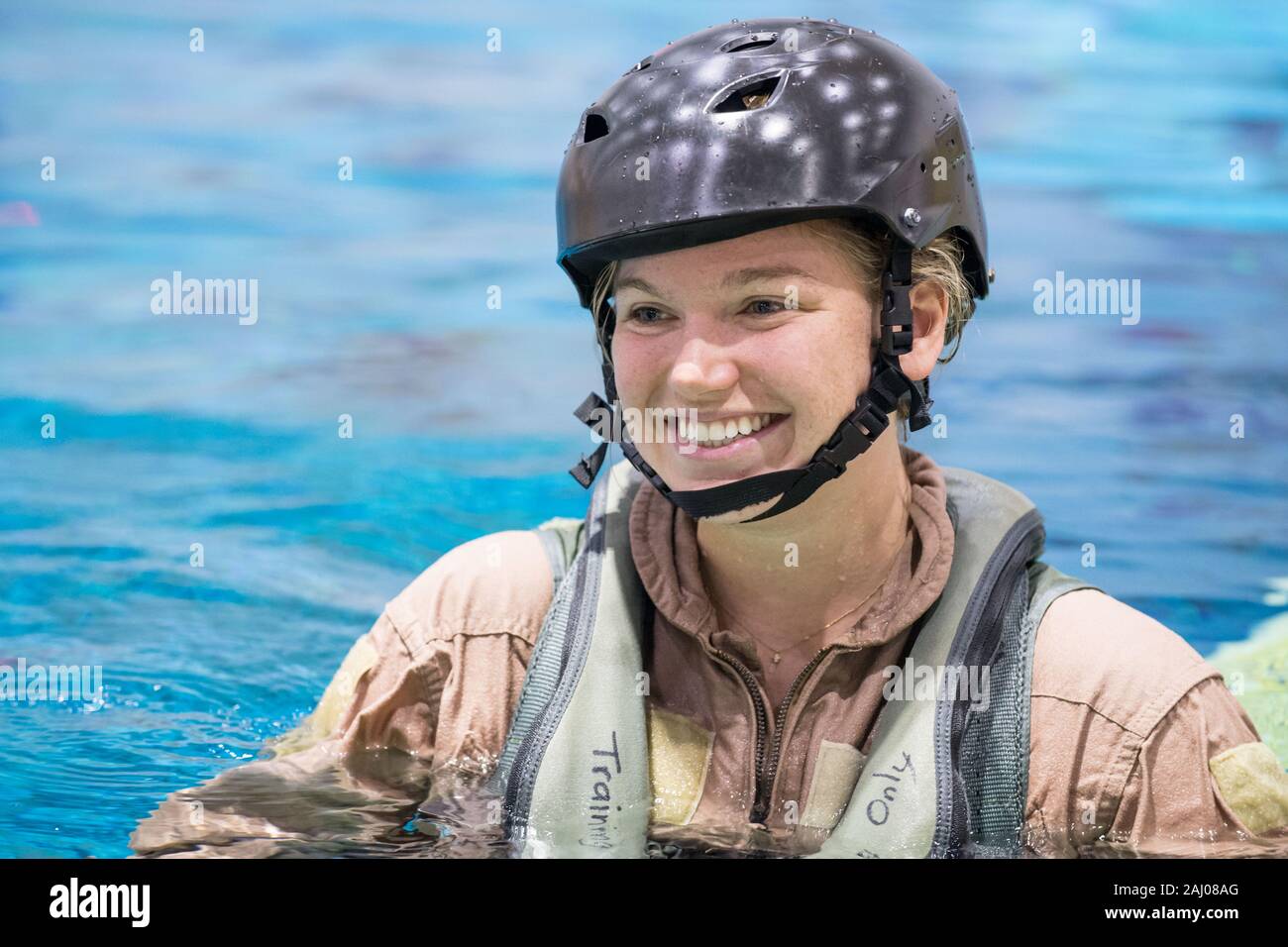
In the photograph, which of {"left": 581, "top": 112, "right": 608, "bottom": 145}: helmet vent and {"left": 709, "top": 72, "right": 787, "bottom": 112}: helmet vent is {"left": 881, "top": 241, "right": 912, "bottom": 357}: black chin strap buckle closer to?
{"left": 709, "top": 72, "right": 787, "bottom": 112}: helmet vent

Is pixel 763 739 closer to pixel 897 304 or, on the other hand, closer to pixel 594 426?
pixel 594 426

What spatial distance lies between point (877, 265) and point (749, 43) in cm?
53

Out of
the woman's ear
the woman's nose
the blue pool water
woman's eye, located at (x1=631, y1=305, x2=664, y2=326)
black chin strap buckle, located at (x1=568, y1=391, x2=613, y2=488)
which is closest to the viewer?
the woman's nose

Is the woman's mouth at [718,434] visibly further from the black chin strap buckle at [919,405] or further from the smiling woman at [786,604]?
the black chin strap buckle at [919,405]

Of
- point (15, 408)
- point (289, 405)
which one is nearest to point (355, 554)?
point (289, 405)

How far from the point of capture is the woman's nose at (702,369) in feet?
8.97

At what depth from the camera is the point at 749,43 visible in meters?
3.00

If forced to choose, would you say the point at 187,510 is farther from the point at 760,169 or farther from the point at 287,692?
the point at 760,169

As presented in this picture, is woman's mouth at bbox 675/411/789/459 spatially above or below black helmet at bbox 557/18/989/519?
below

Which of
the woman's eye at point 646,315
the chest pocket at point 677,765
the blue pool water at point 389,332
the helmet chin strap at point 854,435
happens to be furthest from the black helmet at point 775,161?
the blue pool water at point 389,332

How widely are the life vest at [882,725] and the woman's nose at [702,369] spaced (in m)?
0.50

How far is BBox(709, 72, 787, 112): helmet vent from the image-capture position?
112 inches

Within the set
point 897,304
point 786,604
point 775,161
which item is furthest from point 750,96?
point 786,604

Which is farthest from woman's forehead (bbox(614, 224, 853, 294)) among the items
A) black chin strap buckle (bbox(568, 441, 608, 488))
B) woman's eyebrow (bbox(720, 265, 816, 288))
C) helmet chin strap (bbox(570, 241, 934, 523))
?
black chin strap buckle (bbox(568, 441, 608, 488))
